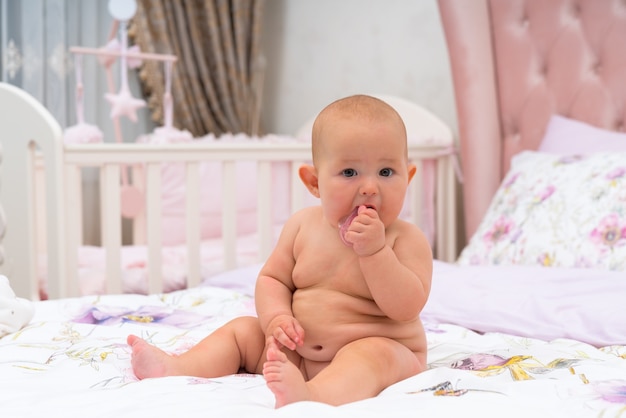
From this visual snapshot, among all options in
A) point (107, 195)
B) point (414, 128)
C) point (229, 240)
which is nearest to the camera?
point (107, 195)

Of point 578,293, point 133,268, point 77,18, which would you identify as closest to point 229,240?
point 133,268

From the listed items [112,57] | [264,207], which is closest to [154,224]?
[264,207]

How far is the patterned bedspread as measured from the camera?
0.69 m

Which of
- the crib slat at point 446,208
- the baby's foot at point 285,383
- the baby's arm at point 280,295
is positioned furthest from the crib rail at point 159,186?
the baby's foot at point 285,383

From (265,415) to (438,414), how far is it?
15 centimetres

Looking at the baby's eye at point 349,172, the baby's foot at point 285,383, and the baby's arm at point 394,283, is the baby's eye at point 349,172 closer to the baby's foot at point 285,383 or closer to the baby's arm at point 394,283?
the baby's arm at point 394,283

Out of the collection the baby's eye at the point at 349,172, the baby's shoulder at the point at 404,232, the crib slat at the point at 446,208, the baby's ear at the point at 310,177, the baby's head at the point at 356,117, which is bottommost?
the crib slat at the point at 446,208

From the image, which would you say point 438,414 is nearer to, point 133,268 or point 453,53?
point 133,268

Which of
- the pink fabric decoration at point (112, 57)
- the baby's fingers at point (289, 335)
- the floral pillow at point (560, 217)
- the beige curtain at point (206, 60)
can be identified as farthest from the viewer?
the beige curtain at point (206, 60)

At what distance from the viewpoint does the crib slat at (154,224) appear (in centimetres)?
184

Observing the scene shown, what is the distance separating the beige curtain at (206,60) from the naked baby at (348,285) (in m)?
2.06

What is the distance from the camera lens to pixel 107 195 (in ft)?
5.87

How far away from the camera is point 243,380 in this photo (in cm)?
87

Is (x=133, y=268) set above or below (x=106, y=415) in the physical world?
below
